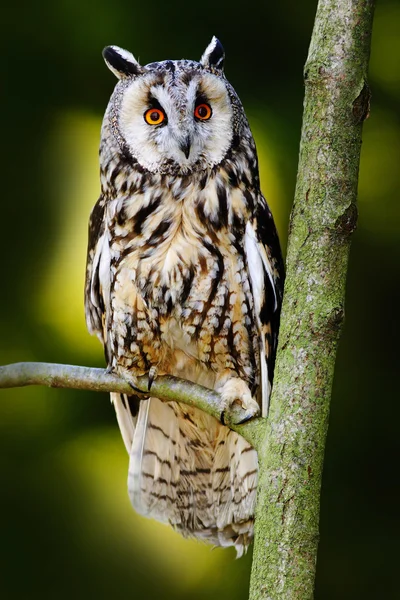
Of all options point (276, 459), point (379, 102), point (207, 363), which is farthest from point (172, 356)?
point (379, 102)

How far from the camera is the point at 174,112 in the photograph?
5.36ft

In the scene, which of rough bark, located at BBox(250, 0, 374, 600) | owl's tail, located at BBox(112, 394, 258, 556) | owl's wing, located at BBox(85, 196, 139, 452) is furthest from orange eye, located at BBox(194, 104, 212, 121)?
owl's tail, located at BBox(112, 394, 258, 556)

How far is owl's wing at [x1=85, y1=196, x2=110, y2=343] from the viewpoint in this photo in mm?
1897

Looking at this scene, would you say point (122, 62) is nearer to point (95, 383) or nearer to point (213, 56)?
point (213, 56)

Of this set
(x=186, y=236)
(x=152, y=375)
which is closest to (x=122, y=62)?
(x=186, y=236)

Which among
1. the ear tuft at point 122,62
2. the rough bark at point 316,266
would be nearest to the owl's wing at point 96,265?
the ear tuft at point 122,62

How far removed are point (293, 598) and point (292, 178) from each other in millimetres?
1861

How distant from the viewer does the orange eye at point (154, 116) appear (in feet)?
5.57

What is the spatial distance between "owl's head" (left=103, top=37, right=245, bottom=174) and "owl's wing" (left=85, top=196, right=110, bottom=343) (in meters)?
0.21

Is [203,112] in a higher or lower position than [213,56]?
lower

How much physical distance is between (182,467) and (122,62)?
1.09m

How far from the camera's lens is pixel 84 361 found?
271 centimetres

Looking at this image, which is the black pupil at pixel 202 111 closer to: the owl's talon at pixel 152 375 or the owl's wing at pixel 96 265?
the owl's wing at pixel 96 265

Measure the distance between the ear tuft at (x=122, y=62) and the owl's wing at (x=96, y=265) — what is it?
1.05 ft
